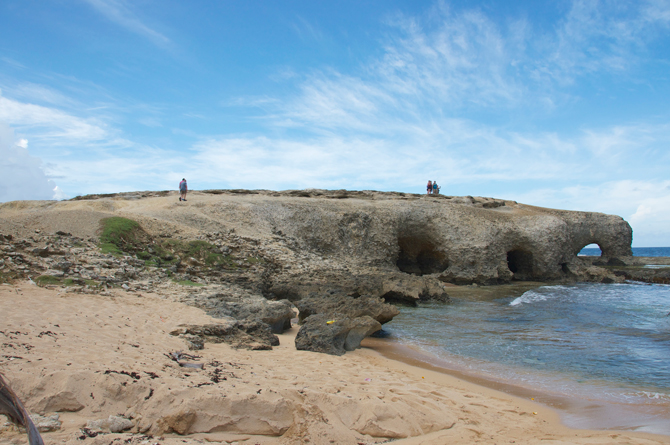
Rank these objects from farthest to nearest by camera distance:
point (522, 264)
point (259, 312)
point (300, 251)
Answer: point (522, 264) < point (300, 251) < point (259, 312)

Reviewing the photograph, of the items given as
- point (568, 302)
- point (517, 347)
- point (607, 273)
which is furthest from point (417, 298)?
point (607, 273)

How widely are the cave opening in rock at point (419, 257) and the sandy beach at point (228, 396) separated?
19.8m

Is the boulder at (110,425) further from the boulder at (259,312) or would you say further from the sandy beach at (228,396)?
the boulder at (259,312)

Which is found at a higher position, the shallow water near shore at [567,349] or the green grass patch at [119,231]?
the green grass patch at [119,231]

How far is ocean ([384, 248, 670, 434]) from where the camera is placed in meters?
6.21

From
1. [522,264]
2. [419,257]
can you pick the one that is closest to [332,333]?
[419,257]

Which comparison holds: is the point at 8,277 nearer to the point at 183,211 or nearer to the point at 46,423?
the point at 46,423

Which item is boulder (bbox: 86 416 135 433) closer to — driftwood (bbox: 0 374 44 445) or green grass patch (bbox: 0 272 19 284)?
driftwood (bbox: 0 374 44 445)

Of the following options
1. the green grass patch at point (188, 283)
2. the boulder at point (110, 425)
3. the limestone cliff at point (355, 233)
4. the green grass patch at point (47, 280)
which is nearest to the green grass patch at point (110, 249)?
the limestone cliff at point (355, 233)

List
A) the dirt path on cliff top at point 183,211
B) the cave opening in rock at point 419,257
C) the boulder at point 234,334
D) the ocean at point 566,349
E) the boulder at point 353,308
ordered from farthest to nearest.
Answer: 1. the cave opening in rock at point 419,257
2. the dirt path on cliff top at point 183,211
3. the boulder at point 353,308
4. the boulder at point 234,334
5. the ocean at point 566,349

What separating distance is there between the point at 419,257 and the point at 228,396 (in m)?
25.9

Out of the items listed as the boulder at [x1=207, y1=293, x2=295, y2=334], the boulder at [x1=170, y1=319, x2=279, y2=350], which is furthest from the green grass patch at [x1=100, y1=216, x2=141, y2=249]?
the boulder at [x1=170, y1=319, x2=279, y2=350]

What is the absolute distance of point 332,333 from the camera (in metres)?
8.48

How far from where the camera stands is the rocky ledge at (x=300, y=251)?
10250mm
